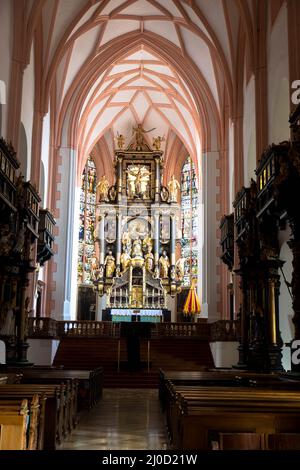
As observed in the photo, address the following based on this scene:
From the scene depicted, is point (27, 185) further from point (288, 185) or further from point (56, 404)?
point (56, 404)

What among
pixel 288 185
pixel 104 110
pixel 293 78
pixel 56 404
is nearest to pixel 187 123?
pixel 104 110

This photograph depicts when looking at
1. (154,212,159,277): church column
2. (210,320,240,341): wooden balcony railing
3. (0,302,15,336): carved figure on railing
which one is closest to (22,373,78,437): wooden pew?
(0,302,15,336): carved figure on railing

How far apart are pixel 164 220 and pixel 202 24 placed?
1369 centimetres

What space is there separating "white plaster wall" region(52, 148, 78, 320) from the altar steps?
13.5 feet

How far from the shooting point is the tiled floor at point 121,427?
6.38 m

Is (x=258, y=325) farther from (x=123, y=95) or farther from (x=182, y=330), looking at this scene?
(x=123, y=95)

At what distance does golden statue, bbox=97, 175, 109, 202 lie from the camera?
Result: 33.1 meters

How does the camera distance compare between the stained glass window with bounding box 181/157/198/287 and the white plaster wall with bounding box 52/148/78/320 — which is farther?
the stained glass window with bounding box 181/157/198/287

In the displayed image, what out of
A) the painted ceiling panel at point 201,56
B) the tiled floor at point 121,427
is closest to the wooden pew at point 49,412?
the tiled floor at point 121,427

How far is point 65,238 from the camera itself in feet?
80.8

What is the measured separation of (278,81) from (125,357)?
962 cm

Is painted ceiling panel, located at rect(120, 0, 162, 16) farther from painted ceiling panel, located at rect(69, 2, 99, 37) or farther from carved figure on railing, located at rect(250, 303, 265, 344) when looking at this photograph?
carved figure on railing, located at rect(250, 303, 265, 344)

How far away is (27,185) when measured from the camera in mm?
14984

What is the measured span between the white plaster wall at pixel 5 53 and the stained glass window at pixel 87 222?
17.2 m
